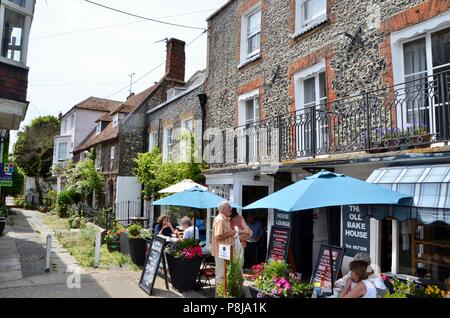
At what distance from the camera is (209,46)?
14359 mm

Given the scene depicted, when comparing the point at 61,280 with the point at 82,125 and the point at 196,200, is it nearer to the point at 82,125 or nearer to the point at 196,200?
the point at 196,200

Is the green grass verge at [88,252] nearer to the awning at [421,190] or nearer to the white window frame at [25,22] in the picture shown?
the white window frame at [25,22]

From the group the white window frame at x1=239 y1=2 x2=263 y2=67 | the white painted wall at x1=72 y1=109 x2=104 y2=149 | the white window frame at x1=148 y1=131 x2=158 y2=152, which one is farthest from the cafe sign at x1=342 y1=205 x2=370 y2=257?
the white painted wall at x1=72 y1=109 x2=104 y2=149

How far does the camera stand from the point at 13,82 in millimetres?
9195

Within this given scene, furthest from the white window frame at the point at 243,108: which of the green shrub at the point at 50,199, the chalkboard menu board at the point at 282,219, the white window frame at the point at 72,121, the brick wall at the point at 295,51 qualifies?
the white window frame at the point at 72,121

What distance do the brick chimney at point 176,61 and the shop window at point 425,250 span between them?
689 inches

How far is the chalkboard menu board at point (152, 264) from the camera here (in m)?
7.21

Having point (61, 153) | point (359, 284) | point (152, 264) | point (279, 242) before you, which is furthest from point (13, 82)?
point (61, 153)

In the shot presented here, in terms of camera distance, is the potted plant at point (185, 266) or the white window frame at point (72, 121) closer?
the potted plant at point (185, 266)

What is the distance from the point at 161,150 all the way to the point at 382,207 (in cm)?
1367

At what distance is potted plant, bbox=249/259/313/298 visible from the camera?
17.5ft

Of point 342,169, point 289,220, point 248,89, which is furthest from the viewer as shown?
point 248,89
